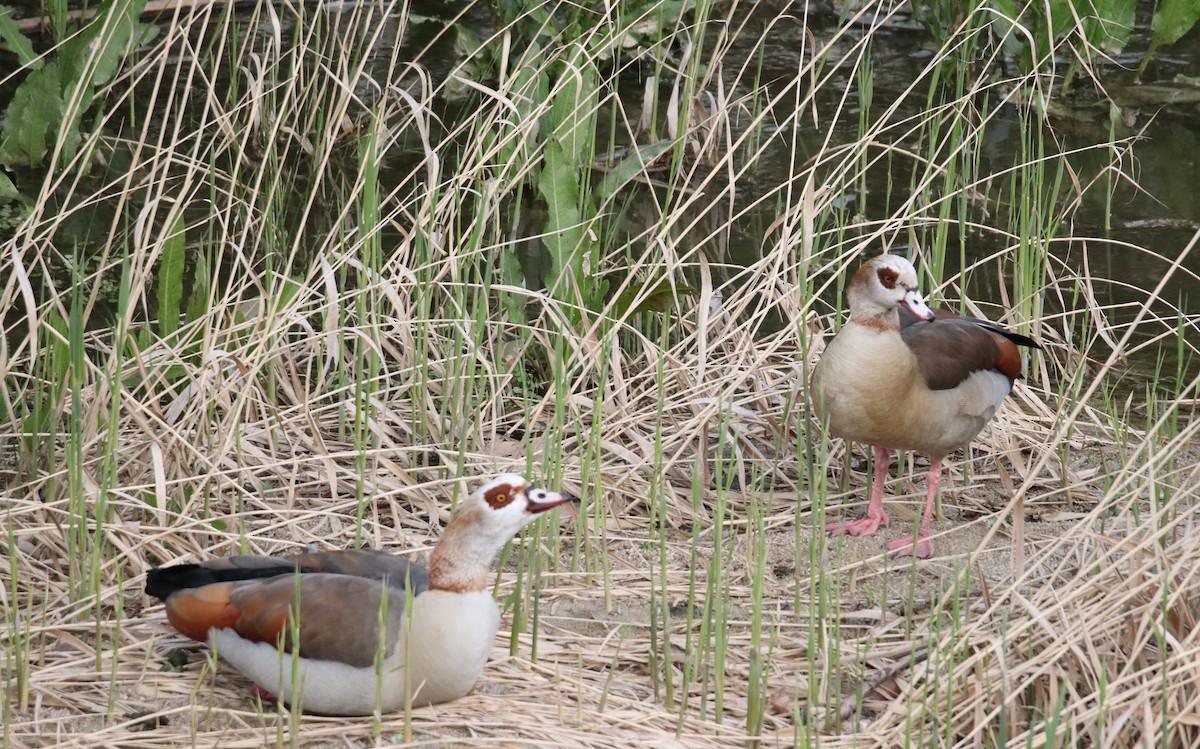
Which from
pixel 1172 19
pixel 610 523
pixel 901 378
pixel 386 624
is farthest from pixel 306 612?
pixel 1172 19

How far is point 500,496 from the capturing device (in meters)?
3.14

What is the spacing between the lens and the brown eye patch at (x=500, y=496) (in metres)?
3.13

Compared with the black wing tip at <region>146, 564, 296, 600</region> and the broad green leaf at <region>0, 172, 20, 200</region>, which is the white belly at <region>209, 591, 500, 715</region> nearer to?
the black wing tip at <region>146, 564, 296, 600</region>

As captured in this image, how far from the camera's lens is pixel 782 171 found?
7406 mm

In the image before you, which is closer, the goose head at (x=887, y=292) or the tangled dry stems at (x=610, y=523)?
the tangled dry stems at (x=610, y=523)

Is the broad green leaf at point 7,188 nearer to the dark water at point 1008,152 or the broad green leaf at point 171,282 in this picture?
the dark water at point 1008,152

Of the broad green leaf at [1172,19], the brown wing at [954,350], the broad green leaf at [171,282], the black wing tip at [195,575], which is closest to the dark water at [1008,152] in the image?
the broad green leaf at [1172,19]

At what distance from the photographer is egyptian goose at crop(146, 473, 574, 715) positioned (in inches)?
122

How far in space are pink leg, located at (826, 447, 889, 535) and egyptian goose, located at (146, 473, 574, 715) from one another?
61.6 inches

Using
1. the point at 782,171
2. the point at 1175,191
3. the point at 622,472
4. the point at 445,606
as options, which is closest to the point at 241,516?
the point at 445,606

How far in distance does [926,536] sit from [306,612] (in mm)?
1900

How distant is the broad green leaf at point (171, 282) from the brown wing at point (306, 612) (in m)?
1.38

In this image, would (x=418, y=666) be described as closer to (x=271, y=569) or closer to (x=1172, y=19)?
(x=271, y=569)

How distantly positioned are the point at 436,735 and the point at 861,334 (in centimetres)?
175
